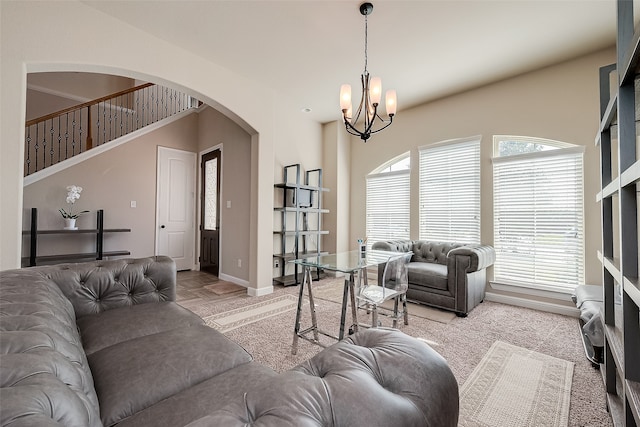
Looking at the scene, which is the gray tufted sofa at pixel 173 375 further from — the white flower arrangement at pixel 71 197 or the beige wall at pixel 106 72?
the white flower arrangement at pixel 71 197

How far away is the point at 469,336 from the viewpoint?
261cm

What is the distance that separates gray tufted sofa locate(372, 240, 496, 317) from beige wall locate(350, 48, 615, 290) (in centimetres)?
63

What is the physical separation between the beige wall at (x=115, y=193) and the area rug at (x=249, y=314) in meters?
2.87

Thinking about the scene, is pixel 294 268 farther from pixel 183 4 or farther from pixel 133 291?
pixel 183 4

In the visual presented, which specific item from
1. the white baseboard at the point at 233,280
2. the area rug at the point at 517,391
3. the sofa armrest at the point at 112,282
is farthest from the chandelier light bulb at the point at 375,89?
the white baseboard at the point at 233,280

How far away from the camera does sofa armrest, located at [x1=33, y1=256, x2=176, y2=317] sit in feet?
5.63

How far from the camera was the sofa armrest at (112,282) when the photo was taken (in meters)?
1.72

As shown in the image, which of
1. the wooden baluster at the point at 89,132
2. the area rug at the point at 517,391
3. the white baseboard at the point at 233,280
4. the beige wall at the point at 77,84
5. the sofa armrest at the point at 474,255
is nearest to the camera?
the area rug at the point at 517,391

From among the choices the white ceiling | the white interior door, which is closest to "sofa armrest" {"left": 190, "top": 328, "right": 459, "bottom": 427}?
the white ceiling

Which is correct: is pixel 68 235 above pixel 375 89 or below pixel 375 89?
below

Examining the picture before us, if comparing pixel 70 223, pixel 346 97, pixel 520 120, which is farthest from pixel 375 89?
pixel 70 223

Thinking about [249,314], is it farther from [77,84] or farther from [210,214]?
[77,84]

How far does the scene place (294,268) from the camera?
4.79 meters

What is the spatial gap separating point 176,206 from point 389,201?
13.5 feet
